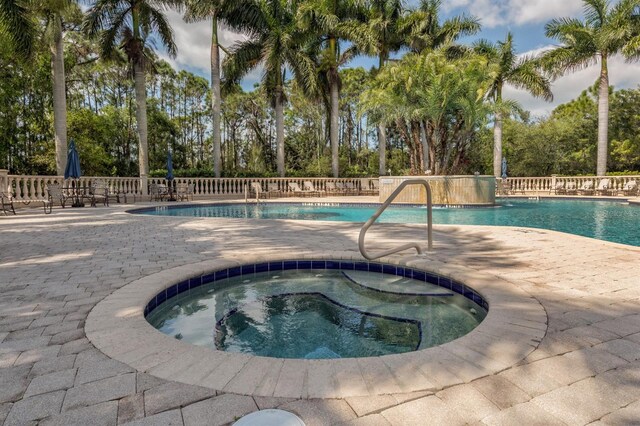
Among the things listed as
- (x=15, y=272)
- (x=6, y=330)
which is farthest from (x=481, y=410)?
(x=15, y=272)

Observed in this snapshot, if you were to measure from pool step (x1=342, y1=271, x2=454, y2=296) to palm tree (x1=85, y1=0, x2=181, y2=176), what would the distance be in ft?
50.6

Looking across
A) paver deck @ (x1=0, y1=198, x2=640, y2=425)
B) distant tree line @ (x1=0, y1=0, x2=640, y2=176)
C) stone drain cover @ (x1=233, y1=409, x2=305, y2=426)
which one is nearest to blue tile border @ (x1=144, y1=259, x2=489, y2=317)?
paver deck @ (x1=0, y1=198, x2=640, y2=425)

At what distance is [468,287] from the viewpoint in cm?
352

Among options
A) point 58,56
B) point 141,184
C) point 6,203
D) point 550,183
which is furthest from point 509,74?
point 6,203

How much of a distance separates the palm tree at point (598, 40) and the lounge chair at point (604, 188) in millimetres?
1577

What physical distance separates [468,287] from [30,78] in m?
28.4

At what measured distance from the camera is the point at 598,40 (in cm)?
1922

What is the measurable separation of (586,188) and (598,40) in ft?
26.1

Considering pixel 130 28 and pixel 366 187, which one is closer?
pixel 130 28

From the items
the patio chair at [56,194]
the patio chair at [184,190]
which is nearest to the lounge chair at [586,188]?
the patio chair at [184,190]

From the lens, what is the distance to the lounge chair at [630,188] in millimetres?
17281

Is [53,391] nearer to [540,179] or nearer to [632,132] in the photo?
[540,179]

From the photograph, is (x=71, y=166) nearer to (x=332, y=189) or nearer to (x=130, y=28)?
(x=130, y=28)

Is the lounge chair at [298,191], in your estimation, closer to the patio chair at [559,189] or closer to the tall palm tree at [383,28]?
the tall palm tree at [383,28]
